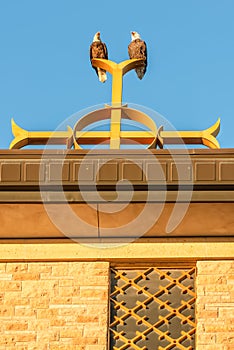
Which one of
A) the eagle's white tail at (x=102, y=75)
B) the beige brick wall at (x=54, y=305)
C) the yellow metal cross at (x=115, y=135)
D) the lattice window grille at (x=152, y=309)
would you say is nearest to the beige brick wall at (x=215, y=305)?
the lattice window grille at (x=152, y=309)

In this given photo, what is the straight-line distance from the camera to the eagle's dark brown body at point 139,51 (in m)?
18.6

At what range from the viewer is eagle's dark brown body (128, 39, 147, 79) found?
18625 millimetres

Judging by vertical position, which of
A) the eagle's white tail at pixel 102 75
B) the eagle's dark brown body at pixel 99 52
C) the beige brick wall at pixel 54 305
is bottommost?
the beige brick wall at pixel 54 305

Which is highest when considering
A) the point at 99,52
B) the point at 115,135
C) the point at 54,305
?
the point at 99,52

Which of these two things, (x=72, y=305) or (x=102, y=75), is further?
(x=102, y=75)

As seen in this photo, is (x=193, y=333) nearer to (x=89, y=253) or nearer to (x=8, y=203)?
(x=89, y=253)

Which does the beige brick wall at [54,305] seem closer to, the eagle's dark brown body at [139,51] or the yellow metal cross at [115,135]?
the yellow metal cross at [115,135]

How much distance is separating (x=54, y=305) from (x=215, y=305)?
175 centimetres

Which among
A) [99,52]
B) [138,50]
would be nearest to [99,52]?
[99,52]

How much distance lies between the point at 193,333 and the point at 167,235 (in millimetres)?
1136

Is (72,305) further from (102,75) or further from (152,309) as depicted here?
(102,75)

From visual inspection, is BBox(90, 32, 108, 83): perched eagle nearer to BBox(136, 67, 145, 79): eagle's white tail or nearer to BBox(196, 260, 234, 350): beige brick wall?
BBox(136, 67, 145, 79): eagle's white tail

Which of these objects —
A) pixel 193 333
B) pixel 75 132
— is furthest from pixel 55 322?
pixel 75 132

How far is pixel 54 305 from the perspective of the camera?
16172 millimetres
